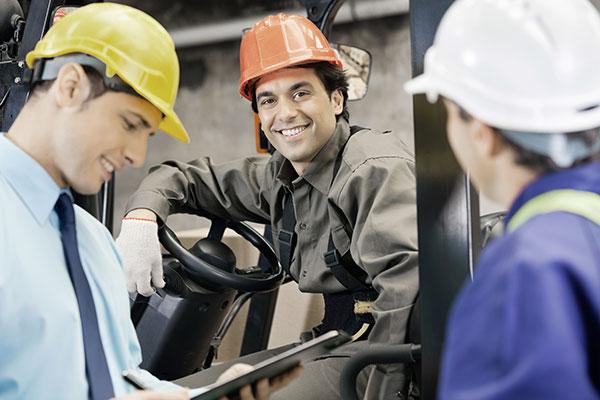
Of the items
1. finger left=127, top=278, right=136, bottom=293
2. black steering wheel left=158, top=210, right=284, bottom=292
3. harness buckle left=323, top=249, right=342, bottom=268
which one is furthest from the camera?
black steering wheel left=158, top=210, right=284, bottom=292

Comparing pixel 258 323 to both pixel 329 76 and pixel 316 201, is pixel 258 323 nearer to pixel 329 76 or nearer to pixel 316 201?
pixel 316 201

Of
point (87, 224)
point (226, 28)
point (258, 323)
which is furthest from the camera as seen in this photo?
point (226, 28)

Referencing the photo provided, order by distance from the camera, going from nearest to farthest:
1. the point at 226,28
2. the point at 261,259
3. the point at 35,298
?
the point at 35,298 < the point at 261,259 < the point at 226,28

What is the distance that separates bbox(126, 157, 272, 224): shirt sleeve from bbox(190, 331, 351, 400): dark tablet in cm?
146

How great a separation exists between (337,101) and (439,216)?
3.70ft

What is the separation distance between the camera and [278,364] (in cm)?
137

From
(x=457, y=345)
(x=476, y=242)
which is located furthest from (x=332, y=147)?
(x=457, y=345)

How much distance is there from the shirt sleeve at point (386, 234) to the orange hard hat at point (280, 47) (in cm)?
48

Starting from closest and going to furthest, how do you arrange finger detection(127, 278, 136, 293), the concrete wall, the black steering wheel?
finger detection(127, 278, 136, 293)
the black steering wheel
the concrete wall

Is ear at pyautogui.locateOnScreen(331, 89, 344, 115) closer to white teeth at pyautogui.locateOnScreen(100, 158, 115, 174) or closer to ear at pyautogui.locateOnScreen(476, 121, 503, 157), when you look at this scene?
white teeth at pyautogui.locateOnScreen(100, 158, 115, 174)

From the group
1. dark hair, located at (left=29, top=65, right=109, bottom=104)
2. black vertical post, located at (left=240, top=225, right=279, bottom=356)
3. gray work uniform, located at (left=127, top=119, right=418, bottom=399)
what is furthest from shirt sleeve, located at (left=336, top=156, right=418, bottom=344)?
black vertical post, located at (left=240, top=225, right=279, bottom=356)

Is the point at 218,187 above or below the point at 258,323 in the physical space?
above

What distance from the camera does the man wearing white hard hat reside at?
84 centimetres

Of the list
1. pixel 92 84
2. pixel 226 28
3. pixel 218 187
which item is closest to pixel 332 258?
pixel 218 187
